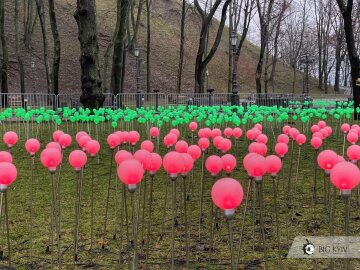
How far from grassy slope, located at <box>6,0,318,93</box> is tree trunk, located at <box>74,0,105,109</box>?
19.4 meters

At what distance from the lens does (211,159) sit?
3037mm

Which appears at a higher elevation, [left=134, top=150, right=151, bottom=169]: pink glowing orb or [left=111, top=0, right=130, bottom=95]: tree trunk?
[left=111, top=0, right=130, bottom=95]: tree trunk

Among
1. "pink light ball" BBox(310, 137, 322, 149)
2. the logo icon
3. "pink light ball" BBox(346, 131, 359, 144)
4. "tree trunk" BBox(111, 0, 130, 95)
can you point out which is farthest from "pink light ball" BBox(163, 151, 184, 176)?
"tree trunk" BBox(111, 0, 130, 95)

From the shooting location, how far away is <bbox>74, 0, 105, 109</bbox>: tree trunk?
1306 centimetres

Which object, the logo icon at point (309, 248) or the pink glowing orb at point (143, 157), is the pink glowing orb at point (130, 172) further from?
the logo icon at point (309, 248)

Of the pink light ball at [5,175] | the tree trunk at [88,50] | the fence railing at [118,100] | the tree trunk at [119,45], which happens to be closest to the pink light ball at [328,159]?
the pink light ball at [5,175]

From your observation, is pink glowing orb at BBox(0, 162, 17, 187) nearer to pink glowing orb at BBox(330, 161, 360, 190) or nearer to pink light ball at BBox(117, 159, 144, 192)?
pink light ball at BBox(117, 159, 144, 192)

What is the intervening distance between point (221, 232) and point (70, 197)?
94.6 inches

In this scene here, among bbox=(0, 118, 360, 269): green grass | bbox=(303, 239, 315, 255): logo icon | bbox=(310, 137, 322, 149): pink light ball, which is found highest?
bbox=(310, 137, 322, 149): pink light ball

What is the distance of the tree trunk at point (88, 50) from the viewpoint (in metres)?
13.1

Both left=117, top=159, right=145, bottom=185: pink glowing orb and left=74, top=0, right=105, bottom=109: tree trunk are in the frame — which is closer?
left=117, top=159, right=145, bottom=185: pink glowing orb

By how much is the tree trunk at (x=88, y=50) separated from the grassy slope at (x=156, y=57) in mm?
19442

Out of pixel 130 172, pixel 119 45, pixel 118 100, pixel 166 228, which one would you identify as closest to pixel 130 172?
pixel 130 172

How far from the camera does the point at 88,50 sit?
44.0 feet
